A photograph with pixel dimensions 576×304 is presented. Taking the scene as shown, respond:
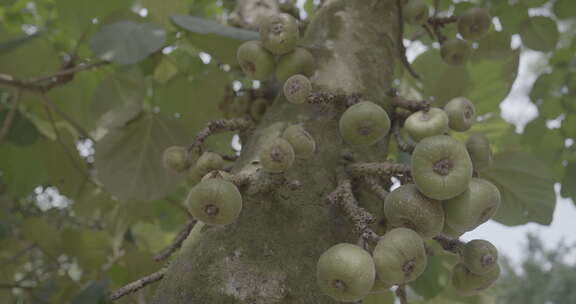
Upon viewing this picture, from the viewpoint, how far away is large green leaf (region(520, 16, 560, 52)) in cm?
251

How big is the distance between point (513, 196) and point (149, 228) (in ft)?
8.22

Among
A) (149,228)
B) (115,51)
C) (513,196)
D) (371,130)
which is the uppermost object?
(371,130)

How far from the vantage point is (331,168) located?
116 centimetres

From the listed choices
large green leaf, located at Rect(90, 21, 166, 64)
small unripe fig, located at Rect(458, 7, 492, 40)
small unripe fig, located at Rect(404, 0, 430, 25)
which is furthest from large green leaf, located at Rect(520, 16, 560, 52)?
large green leaf, located at Rect(90, 21, 166, 64)

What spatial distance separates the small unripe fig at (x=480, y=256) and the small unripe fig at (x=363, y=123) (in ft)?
1.08

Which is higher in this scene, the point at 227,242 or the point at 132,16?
the point at 227,242

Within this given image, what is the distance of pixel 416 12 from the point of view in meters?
1.59

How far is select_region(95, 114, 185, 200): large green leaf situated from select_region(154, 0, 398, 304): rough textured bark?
0.84m

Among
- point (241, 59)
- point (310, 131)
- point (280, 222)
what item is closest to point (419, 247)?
point (280, 222)

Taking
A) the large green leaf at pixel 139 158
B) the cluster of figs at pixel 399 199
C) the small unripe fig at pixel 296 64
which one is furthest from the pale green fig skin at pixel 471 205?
the large green leaf at pixel 139 158

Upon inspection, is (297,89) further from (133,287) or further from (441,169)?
(133,287)

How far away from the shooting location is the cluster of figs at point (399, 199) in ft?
2.93

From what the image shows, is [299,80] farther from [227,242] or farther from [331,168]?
[227,242]

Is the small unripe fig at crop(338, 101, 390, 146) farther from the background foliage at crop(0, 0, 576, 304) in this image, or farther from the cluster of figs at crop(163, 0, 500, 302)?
the background foliage at crop(0, 0, 576, 304)
